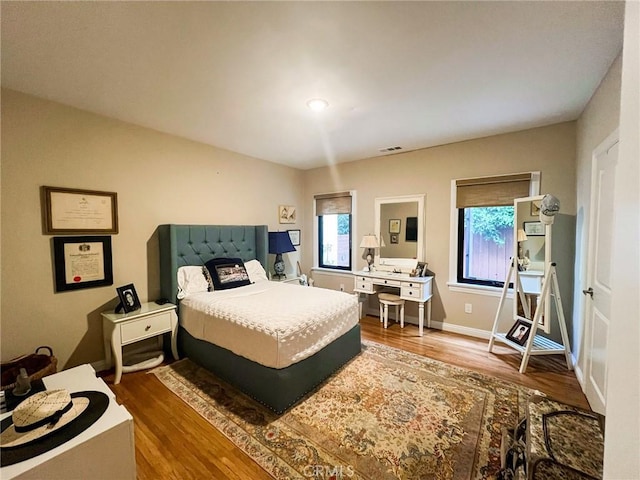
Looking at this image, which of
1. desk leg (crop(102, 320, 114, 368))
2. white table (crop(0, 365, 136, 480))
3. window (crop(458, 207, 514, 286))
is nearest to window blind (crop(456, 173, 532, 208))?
window (crop(458, 207, 514, 286))

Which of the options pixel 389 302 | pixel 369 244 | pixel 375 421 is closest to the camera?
pixel 375 421

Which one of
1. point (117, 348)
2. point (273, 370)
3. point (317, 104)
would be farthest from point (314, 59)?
point (117, 348)

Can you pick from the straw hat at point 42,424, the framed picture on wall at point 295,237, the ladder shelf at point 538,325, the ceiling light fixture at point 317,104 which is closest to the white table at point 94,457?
the straw hat at point 42,424

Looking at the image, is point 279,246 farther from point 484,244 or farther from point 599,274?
point 599,274

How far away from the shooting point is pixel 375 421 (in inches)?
76.0

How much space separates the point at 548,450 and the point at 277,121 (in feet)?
10.0

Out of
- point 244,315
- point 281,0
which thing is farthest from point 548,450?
point 281,0

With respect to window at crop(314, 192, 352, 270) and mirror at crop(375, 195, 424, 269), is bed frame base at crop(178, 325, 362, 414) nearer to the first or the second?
mirror at crop(375, 195, 424, 269)

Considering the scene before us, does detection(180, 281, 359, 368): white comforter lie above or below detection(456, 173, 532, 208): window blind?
Result: below

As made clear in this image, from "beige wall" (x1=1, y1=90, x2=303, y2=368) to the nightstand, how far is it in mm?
218

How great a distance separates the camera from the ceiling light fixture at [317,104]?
7.67ft

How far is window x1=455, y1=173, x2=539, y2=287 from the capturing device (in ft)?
10.3

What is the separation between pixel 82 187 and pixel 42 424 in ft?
6.83

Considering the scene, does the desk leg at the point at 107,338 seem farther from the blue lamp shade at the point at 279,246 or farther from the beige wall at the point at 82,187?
the blue lamp shade at the point at 279,246
